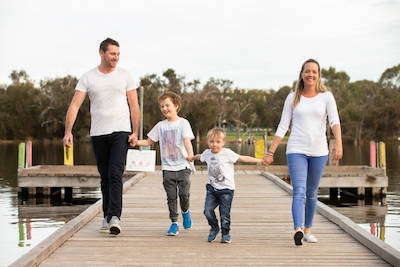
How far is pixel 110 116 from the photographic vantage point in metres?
4.61

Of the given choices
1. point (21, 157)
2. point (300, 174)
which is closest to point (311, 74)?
point (300, 174)

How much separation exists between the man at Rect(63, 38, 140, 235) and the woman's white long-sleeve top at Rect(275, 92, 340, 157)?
1.61 metres

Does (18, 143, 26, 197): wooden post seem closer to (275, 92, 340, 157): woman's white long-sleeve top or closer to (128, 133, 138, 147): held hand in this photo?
(128, 133, 138, 147): held hand

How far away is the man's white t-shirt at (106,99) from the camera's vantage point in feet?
15.1

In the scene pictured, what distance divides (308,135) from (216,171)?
0.94 m

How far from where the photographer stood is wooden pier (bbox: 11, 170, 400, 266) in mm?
3789

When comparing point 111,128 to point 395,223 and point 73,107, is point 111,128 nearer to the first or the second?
point 73,107

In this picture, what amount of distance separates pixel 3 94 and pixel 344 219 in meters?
67.7

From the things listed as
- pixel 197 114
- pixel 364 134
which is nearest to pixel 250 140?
pixel 197 114

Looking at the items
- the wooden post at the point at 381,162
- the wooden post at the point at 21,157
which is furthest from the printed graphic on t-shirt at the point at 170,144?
the wooden post at the point at 381,162

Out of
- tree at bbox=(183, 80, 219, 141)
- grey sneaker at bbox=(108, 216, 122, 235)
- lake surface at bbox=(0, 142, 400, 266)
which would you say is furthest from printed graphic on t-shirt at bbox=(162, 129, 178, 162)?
tree at bbox=(183, 80, 219, 141)

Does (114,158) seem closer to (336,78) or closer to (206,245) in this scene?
(206,245)

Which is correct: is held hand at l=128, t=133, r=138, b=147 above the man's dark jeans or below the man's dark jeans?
above

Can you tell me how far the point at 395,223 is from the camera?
10.6 m
